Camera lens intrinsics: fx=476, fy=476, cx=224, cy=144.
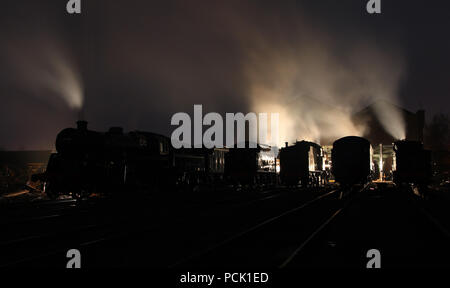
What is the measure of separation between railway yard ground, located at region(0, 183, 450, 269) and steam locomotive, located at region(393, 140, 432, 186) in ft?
42.3

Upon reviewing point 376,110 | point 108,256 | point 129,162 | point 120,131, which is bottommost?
point 108,256

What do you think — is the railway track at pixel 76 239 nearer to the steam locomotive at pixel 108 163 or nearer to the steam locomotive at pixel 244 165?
the steam locomotive at pixel 108 163

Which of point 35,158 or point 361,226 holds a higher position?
point 35,158

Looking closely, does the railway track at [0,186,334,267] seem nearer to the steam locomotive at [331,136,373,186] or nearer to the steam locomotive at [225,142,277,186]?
the steam locomotive at [331,136,373,186]

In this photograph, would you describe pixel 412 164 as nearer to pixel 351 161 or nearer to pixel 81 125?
pixel 351 161

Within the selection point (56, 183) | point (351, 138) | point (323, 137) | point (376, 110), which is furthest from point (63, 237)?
point (376, 110)

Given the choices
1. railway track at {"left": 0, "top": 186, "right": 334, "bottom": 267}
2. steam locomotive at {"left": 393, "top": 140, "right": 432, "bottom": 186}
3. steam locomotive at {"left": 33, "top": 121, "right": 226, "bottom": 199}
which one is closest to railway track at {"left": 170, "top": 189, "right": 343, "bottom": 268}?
railway track at {"left": 0, "top": 186, "right": 334, "bottom": 267}

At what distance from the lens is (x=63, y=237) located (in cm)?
1288

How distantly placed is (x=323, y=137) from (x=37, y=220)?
8056 cm

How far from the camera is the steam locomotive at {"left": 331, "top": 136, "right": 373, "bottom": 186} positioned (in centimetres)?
3241

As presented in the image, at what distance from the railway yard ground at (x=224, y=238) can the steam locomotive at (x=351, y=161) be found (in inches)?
462

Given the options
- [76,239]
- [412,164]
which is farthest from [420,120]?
[76,239]

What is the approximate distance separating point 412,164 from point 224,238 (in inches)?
951
